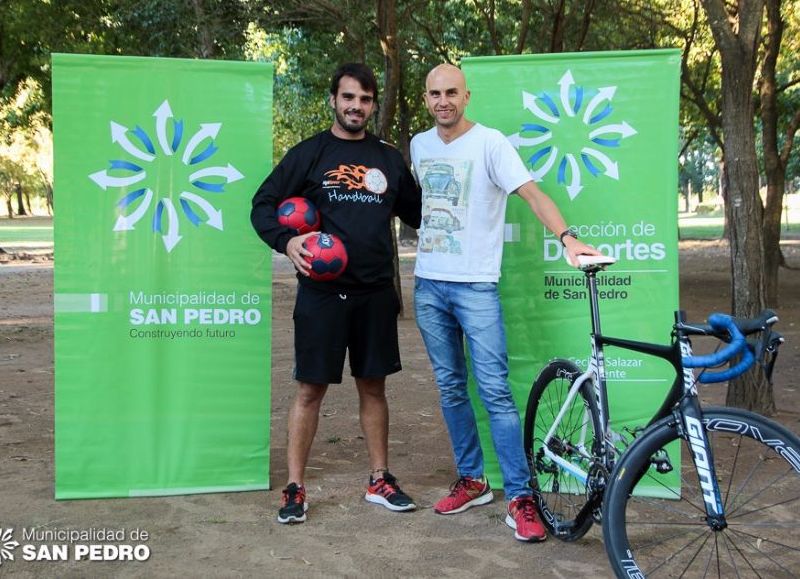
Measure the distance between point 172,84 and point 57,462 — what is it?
2058 mm

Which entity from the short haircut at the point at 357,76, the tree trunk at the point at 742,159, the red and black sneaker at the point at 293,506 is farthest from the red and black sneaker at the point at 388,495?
the tree trunk at the point at 742,159

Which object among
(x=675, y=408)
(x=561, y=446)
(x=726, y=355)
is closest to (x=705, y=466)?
(x=675, y=408)

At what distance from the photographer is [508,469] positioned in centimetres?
452

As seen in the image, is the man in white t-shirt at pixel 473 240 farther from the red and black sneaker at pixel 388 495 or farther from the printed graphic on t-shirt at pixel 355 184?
the red and black sneaker at pixel 388 495

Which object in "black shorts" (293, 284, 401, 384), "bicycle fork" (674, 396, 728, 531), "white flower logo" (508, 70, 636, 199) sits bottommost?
"bicycle fork" (674, 396, 728, 531)

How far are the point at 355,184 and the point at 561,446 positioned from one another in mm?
1606

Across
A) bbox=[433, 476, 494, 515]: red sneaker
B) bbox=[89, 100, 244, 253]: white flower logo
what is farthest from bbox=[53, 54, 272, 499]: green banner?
bbox=[433, 476, 494, 515]: red sneaker

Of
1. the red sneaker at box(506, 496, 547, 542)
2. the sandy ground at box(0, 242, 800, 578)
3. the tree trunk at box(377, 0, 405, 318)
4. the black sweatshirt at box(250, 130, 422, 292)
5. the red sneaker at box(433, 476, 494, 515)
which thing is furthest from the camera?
the tree trunk at box(377, 0, 405, 318)

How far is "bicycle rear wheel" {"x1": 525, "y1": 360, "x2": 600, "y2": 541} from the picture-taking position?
4129mm

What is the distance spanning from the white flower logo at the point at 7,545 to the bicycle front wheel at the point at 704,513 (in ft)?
8.50

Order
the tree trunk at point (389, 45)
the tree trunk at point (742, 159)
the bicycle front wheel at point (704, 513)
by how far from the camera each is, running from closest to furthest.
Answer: the bicycle front wheel at point (704, 513)
the tree trunk at point (742, 159)
the tree trunk at point (389, 45)

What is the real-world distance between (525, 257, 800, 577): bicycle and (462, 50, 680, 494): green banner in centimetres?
49

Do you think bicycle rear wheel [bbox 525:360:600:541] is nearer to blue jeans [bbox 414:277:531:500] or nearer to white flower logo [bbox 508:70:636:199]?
blue jeans [bbox 414:277:531:500]

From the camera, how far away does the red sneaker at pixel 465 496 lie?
15.5 ft
